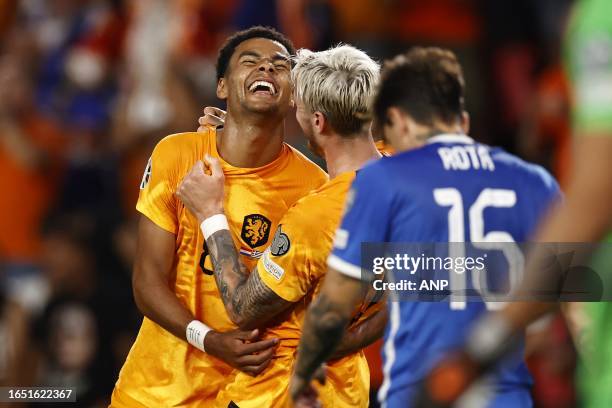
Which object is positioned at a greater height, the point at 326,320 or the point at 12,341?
the point at 326,320

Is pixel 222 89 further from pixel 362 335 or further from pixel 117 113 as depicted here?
Result: pixel 117 113

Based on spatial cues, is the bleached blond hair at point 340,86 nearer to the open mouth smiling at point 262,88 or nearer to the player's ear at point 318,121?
the player's ear at point 318,121

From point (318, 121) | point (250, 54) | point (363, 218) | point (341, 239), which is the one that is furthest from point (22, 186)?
point (363, 218)

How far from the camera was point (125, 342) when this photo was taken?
24.7 ft

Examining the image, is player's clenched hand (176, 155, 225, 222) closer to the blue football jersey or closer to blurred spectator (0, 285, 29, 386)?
the blue football jersey

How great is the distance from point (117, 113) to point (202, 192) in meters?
4.92

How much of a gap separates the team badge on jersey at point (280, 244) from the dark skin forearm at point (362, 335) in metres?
0.56

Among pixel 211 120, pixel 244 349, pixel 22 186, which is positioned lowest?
pixel 244 349

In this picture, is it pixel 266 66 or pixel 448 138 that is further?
pixel 266 66

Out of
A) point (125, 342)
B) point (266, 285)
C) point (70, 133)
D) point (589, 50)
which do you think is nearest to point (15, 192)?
point (70, 133)

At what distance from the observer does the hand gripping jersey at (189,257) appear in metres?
5.06

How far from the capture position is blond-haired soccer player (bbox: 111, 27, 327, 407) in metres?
5.05

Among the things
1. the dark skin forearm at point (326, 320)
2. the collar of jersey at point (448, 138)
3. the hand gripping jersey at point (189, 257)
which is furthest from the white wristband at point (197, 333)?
the collar of jersey at point (448, 138)

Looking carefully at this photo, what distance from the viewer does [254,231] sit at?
507 centimetres
